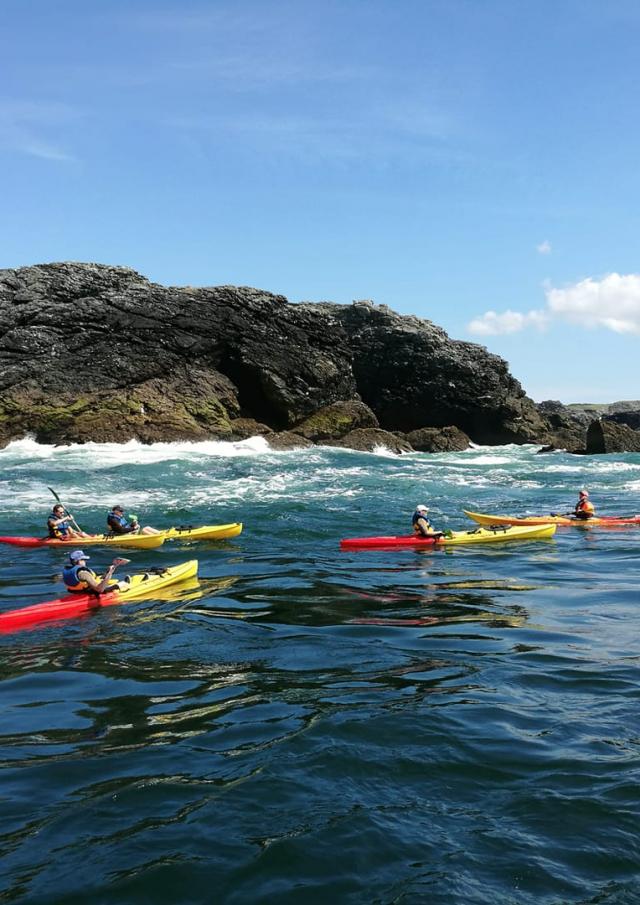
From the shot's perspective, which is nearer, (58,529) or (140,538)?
(140,538)

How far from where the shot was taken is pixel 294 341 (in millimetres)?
42719

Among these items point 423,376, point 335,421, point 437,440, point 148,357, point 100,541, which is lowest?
point 100,541

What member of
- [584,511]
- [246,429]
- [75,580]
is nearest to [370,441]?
[246,429]

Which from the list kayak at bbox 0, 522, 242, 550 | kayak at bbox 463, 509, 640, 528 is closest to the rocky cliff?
kayak at bbox 0, 522, 242, 550

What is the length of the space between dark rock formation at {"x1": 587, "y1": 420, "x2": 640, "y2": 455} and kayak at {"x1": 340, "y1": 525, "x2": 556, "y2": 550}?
28735 mm

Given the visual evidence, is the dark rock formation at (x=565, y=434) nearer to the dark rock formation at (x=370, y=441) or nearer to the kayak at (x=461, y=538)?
the dark rock formation at (x=370, y=441)

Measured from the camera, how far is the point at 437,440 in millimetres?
44188

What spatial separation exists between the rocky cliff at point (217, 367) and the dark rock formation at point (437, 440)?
302 mm

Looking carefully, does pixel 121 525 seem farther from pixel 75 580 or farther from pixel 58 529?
pixel 75 580

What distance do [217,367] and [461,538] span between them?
26823mm

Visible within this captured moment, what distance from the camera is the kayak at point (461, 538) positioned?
15.9m

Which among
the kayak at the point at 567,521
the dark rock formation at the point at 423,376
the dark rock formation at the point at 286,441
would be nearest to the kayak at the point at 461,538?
the kayak at the point at 567,521

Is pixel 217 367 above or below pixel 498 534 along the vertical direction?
above

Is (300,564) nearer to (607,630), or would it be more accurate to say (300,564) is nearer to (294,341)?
(607,630)
